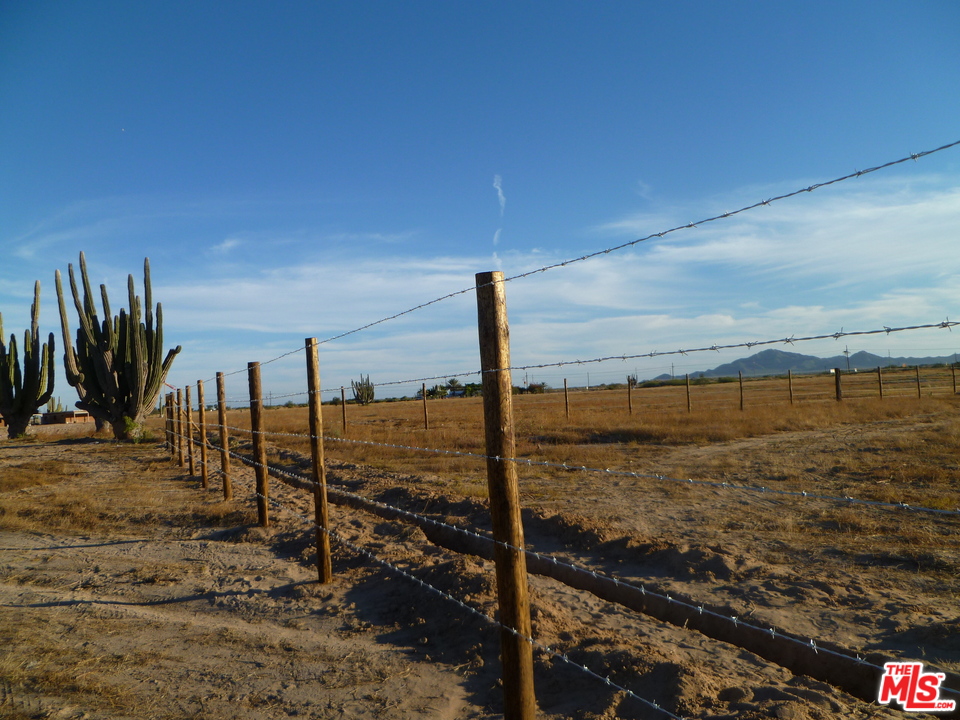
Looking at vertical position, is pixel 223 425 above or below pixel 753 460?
above

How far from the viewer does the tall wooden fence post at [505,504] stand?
324 cm

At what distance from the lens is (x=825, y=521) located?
8.07 metres

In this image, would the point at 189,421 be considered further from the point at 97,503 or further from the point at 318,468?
the point at 318,468

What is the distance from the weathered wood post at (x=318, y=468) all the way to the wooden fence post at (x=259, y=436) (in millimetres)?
2067

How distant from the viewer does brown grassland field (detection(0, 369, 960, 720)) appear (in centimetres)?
397

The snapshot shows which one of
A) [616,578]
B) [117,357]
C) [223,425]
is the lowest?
[616,578]

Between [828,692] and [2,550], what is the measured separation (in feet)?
28.2

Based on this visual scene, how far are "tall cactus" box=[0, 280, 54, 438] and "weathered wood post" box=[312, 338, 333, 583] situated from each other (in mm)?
23539

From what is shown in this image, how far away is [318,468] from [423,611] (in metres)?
1.82

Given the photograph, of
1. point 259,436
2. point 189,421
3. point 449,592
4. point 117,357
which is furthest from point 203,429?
point 117,357

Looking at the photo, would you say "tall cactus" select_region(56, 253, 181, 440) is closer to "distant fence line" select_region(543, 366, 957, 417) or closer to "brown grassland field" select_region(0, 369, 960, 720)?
"brown grassland field" select_region(0, 369, 960, 720)

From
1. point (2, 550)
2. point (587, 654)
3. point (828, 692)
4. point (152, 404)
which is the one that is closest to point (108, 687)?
point (587, 654)

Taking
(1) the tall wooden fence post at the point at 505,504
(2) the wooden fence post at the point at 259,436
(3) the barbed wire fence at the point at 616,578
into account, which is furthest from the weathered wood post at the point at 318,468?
(1) the tall wooden fence post at the point at 505,504

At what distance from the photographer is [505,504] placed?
327 centimetres
